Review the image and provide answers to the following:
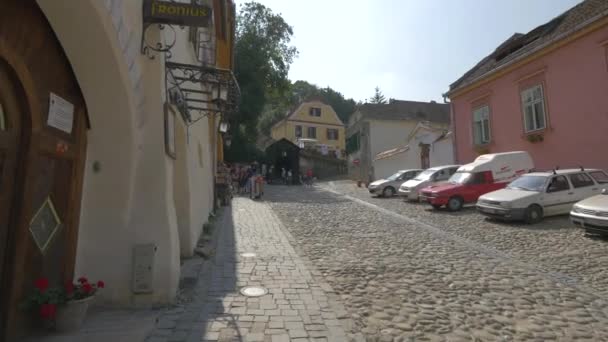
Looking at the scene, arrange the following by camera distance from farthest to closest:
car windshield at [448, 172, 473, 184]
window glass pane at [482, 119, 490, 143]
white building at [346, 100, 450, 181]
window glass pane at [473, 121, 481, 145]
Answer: white building at [346, 100, 450, 181] → window glass pane at [473, 121, 481, 145] → window glass pane at [482, 119, 490, 143] → car windshield at [448, 172, 473, 184]

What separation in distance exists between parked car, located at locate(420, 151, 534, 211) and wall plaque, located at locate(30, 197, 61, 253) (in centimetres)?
1277

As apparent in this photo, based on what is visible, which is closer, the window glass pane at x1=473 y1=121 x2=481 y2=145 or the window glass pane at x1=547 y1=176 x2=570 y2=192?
the window glass pane at x1=547 y1=176 x2=570 y2=192

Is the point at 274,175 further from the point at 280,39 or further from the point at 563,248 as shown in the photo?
the point at 563,248

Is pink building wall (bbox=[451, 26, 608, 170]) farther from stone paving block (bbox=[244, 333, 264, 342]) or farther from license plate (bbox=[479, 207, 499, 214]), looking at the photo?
stone paving block (bbox=[244, 333, 264, 342])

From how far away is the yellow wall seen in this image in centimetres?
5531

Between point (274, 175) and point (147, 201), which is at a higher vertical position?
point (274, 175)

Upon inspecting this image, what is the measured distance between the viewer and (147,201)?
15.4 feet

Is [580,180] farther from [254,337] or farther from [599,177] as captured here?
[254,337]

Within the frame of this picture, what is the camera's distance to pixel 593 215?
27.6 feet

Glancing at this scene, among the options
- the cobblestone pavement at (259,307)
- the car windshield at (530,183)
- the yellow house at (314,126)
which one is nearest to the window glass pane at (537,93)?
the car windshield at (530,183)

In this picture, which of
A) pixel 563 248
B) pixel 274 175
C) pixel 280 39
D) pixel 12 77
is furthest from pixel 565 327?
pixel 280 39

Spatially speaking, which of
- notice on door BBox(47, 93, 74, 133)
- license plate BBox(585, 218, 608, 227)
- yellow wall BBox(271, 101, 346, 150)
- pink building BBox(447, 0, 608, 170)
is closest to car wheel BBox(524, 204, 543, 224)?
license plate BBox(585, 218, 608, 227)

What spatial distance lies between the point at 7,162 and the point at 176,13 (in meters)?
2.35

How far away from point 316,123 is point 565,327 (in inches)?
2098
